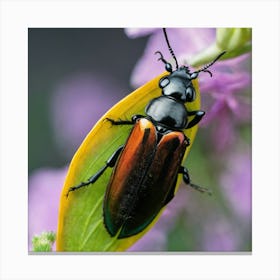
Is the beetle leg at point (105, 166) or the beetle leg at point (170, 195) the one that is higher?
the beetle leg at point (105, 166)

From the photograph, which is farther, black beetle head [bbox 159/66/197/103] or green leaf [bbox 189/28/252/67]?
black beetle head [bbox 159/66/197/103]

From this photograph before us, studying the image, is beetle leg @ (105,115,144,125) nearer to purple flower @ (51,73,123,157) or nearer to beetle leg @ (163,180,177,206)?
purple flower @ (51,73,123,157)

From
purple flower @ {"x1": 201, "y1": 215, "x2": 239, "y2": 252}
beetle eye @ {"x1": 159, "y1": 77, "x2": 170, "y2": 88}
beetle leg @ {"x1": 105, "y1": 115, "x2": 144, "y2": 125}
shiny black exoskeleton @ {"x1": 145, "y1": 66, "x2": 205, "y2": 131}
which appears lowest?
purple flower @ {"x1": 201, "y1": 215, "x2": 239, "y2": 252}

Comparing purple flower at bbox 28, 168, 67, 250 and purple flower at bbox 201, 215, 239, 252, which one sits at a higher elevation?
purple flower at bbox 28, 168, 67, 250

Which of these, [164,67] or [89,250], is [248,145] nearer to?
[164,67]

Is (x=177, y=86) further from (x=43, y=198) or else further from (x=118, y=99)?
(x=43, y=198)

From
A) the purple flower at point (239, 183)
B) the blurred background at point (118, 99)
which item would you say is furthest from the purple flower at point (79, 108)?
the purple flower at point (239, 183)

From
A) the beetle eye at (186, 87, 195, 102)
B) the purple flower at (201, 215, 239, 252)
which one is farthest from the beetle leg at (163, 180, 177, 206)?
the beetle eye at (186, 87, 195, 102)

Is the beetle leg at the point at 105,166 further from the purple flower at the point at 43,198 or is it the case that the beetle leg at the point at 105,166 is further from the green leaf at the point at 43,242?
the green leaf at the point at 43,242
